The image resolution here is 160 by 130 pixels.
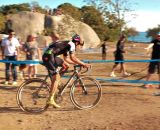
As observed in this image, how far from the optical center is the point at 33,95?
9742 millimetres

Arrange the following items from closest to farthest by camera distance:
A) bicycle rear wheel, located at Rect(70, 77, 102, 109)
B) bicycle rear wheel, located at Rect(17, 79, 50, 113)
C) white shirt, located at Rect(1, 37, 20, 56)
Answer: bicycle rear wheel, located at Rect(17, 79, 50, 113), bicycle rear wheel, located at Rect(70, 77, 102, 109), white shirt, located at Rect(1, 37, 20, 56)

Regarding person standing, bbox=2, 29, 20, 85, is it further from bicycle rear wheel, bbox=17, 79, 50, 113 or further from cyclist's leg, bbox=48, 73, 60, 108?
cyclist's leg, bbox=48, 73, 60, 108

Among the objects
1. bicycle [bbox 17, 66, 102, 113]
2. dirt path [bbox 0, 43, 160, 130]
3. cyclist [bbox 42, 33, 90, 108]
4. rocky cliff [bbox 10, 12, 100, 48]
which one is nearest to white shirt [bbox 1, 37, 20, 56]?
dirt path [bbox 0, 43, 160, 130]

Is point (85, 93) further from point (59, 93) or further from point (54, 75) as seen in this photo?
point (54, 75)

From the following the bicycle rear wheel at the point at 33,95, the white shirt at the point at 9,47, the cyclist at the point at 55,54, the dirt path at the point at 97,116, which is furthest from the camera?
the white shirt at the point at 9,47

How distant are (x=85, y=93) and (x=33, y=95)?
1.18 m

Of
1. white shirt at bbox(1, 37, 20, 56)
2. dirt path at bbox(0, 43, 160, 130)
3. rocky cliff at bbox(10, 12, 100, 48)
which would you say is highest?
rocky cliff at bbox(10, 12, 100, 48)

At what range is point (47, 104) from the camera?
30.8 feet

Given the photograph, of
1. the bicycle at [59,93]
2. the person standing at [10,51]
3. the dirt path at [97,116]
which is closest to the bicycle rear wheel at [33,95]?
the bicycle at [59,93]

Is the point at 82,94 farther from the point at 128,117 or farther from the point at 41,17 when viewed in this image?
the point at 41,17

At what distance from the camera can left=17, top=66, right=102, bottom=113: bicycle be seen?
959 cm

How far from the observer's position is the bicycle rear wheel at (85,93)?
9715 millimetres

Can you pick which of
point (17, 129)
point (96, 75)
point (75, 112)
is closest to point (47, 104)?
point (75, 112)

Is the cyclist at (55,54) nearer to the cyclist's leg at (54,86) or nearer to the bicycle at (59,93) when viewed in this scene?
the cyclist's leg at (54,86)
